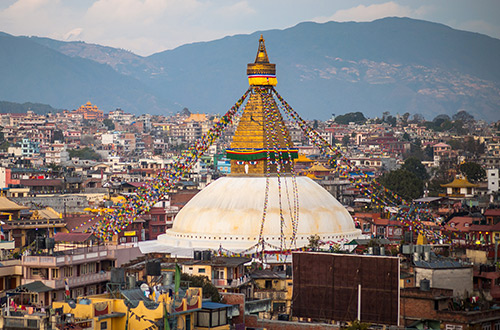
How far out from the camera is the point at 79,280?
3547cm

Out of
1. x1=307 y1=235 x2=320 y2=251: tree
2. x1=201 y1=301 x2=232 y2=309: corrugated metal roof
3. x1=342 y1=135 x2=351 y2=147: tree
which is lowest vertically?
x1=201 y1=301 x2=232 y2=309: corrugated metal roof

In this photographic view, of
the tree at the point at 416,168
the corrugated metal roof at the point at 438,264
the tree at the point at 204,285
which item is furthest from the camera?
the tree at the point at 416,168

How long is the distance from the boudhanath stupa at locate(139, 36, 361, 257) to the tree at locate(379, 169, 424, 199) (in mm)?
A: 33516

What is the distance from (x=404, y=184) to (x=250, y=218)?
41.4 meters

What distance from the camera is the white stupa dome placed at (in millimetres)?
52094

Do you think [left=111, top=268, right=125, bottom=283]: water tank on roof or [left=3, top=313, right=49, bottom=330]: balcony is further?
[left=111, top=268, right=125, bottom=283]: water tank on roof

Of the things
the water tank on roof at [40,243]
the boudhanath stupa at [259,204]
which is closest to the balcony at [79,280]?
the water tank on roof at [40,243]

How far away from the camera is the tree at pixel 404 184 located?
90.6m

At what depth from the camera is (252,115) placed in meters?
56.6

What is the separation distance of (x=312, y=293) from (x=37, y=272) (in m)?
7.19

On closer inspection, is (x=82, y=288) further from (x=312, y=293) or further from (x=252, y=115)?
(x=252, y=115)

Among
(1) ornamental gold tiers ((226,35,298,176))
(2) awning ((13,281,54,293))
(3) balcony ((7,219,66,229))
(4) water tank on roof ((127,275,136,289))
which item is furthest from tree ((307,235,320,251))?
(4) water tank on roof ((127,275,136,289))

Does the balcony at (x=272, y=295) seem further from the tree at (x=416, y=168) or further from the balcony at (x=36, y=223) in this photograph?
the tree at (x=416, y=168)

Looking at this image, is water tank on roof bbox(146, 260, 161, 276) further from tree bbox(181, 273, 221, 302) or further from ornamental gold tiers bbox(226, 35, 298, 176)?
ornamental gold tiers bbox(226, 35, 298, 176)
